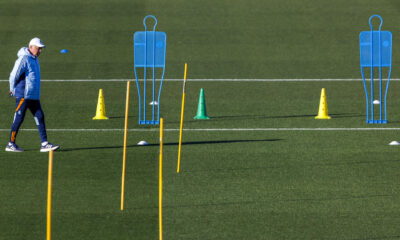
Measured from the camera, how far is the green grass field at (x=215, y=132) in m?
12.7

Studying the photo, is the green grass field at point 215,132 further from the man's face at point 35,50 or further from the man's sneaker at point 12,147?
the man's face at point 35,50

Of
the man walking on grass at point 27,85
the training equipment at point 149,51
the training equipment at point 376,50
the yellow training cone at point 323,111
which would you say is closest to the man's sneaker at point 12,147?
the man walking on grass at point 27,85

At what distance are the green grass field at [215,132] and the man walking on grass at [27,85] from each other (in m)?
0.48

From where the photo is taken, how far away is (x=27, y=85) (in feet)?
56.7

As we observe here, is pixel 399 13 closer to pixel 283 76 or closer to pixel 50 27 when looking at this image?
pixel 283 76

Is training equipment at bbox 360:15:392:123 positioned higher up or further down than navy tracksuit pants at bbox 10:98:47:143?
higher up

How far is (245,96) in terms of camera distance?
25.4m

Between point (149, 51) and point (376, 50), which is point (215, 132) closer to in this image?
point (149, 51)

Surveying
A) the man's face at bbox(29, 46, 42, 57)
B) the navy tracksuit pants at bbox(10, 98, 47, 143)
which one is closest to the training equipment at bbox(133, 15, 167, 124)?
the navy tracksuit pants at bbox(10, 98, 47, 143)

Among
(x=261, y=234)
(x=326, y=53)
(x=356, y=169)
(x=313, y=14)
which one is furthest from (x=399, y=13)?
(x=261, y=234)

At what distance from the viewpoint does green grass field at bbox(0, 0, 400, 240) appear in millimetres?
12742

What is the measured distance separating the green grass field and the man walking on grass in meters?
0.48

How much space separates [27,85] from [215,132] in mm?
4685

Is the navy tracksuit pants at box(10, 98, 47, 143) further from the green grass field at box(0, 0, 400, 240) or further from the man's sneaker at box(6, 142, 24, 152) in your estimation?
the green grass field at box(0, 0, 400, 240)
